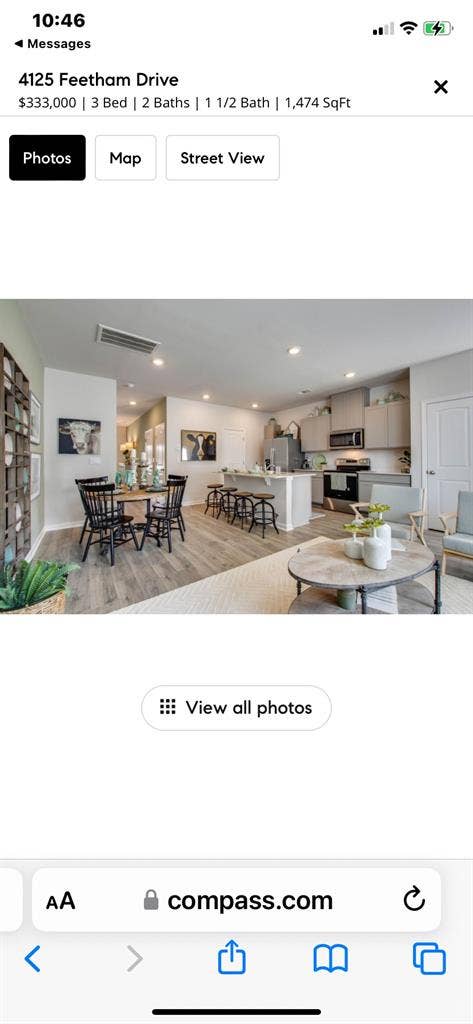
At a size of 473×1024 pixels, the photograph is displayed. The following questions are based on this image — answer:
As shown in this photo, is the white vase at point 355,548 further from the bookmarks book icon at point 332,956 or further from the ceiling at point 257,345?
the bookmarks book icon at point 332,956

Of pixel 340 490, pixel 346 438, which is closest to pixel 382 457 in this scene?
pixel 346 438

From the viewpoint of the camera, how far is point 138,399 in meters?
4.96

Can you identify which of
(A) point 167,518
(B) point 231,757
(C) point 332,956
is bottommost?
(C) point 332,956

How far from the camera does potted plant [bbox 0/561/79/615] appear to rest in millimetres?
765

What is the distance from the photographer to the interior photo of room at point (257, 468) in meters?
1.12

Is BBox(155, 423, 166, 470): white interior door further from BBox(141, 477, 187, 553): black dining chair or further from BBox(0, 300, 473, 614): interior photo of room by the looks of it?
BBox(141, 477, 187, 553): black dining chair

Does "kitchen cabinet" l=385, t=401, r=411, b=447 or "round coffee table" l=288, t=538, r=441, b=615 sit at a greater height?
"kitchen cabinet" l=385, t=401, r=411, b=447

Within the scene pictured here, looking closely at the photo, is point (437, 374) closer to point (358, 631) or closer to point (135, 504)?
point (358, 631)

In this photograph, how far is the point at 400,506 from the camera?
5.85 ft

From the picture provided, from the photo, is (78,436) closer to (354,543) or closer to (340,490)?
(340,490)
